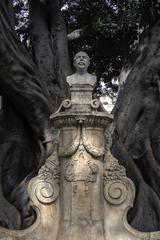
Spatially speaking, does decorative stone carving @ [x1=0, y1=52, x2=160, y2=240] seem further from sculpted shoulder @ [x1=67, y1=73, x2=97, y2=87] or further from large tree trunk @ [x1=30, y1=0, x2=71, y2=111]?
large tree trunk @ [x1=30, y1=0, x2=71, y2=111]

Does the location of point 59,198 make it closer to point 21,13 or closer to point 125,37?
point 125,37

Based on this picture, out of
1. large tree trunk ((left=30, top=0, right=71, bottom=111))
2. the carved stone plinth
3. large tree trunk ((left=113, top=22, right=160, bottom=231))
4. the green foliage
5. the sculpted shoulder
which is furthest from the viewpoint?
the green foliage

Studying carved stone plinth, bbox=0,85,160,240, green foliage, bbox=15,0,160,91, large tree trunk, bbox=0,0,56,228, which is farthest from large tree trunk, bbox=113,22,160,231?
carved stone plinth, bbox=0,85,160,240

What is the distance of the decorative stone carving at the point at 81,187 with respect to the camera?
22.7ft

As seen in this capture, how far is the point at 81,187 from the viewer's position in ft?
22.7

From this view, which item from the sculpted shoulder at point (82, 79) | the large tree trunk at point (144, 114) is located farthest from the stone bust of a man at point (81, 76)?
the large tree trunk at point (144, 114)

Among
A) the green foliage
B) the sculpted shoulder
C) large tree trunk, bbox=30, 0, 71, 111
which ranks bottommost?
the sculpted shoulder

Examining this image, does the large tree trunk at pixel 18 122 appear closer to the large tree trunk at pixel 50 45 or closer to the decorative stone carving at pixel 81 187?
the large tree trunk at pixel 50 45

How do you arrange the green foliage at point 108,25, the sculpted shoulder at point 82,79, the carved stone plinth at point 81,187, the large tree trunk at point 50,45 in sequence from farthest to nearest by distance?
the green foliage at point 108,25 < the large tree trunk at point 50,45 < the sculpted shoulder at point 82,79 < the carved stone plinth at point 81,187

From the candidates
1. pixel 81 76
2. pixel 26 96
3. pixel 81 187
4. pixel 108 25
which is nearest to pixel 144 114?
pixel 26 96

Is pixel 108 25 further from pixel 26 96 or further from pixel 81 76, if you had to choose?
pixel 81 76

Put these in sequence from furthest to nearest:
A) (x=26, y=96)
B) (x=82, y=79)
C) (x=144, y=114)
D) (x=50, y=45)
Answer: (x=50, y=45), (x=144, y=114), (x=26, y=96), (x=82, y=79)

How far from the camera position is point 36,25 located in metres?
11.1

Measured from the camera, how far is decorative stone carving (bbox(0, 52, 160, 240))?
692 cm
